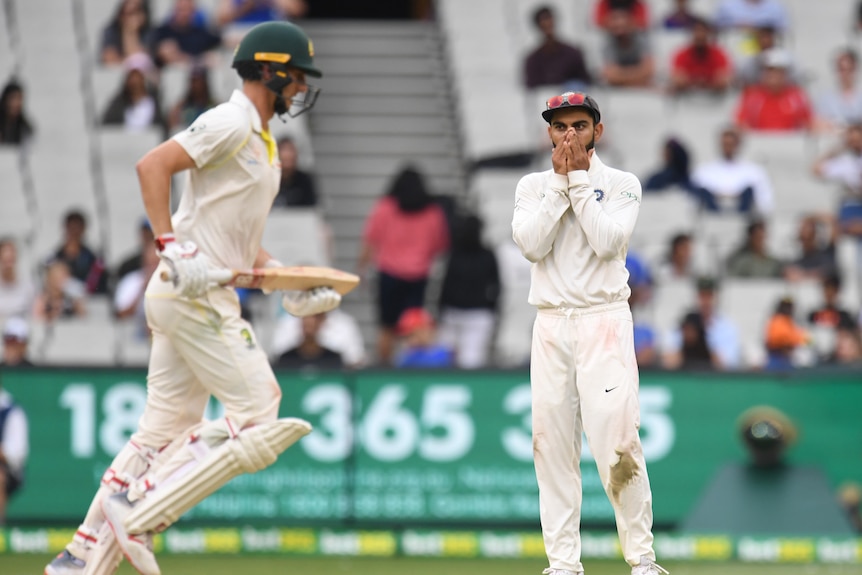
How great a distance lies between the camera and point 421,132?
52.2 feet

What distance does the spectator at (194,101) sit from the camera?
1377 centimetres

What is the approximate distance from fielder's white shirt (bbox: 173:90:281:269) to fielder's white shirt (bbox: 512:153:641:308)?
1.22m

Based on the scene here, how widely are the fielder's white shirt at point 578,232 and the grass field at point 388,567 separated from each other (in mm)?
3219

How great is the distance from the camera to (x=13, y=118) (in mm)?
14344

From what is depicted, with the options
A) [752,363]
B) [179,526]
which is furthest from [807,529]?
[179,526]

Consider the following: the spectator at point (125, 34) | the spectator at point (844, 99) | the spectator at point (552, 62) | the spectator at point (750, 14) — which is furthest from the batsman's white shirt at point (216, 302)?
the spectator at point (750, 14)

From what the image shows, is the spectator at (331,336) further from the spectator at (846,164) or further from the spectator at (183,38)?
the spectator at (846,164)

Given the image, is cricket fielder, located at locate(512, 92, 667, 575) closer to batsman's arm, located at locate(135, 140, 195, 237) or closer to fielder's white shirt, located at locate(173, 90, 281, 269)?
fielder's white shirt, located at locate(173, 90, 281, 269)

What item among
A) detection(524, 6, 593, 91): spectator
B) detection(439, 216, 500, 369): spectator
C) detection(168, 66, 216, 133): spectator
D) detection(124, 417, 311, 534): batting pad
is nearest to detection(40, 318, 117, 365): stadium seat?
detection(168, 66, 216, 133): spectator

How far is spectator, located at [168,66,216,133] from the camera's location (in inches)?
542

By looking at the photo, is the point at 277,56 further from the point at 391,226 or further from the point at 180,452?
the point at 391,226

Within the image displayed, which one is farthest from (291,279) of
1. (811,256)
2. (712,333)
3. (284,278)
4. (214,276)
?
(811,256)

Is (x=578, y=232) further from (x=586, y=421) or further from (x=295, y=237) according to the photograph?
(x=295, y=237)

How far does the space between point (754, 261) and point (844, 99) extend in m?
2.80
